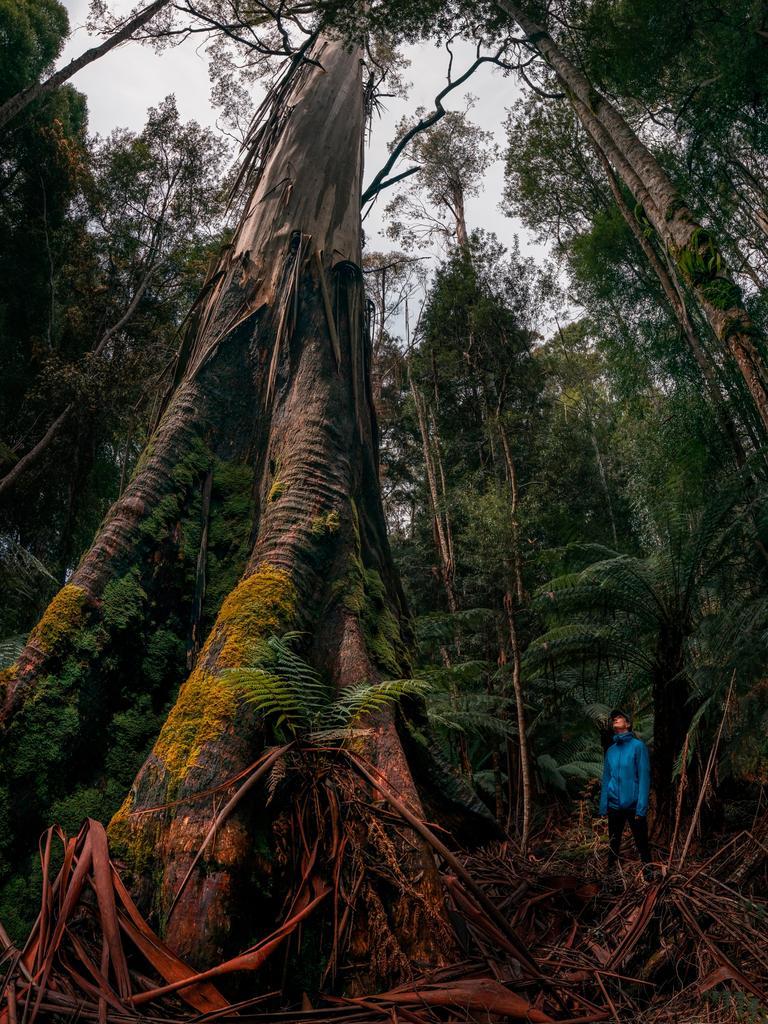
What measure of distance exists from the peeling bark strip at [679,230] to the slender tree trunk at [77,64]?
445cm

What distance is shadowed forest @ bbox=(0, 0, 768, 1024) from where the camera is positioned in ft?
4.80

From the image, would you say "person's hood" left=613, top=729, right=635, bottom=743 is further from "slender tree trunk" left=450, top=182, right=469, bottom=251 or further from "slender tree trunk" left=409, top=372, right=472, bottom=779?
"slender tree trunk" left=450, top=182, right=469, bottom=251

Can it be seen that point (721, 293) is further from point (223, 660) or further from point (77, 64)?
point (77, 64)

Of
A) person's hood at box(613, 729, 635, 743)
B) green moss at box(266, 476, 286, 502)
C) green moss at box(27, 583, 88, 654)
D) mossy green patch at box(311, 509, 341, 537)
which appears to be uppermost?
green moss at box(266, 476, 286, 502)

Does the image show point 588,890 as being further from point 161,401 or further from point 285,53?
point 285,53

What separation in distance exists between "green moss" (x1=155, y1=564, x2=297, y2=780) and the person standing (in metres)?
2.93

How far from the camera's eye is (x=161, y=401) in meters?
3.53

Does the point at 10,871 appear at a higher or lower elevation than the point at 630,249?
lower

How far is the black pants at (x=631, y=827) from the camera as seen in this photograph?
3875 mm

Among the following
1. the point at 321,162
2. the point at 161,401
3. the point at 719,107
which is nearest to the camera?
the point at 161,401

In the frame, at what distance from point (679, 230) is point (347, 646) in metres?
4.41

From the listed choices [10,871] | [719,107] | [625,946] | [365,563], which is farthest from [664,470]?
[10,871]

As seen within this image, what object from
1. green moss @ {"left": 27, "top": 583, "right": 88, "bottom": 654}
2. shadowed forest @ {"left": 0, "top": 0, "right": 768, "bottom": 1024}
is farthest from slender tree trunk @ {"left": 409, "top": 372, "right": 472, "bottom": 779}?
green moss @ {"left": 27, "top": 583, "right": 88, "bottom": 654}

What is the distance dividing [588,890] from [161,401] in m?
3.20
